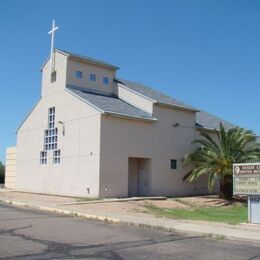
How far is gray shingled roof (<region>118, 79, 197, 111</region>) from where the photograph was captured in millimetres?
33091

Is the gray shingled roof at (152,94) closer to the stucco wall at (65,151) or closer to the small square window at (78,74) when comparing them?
the small square window at (78,74)

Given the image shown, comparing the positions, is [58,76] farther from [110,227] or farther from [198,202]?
[110,227]

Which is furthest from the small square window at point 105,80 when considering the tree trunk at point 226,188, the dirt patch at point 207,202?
the tree trunk at point 226,188

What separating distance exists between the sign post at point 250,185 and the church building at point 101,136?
41.3 ft

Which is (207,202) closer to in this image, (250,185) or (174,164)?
(174,164)

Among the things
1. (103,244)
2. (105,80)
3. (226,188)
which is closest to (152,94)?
(105,80)

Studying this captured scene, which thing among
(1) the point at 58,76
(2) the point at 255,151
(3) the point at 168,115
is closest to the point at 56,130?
(1) the point at 58,76

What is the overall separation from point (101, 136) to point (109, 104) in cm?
359

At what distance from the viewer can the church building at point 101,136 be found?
28.8 meters

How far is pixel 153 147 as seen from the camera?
3127cm

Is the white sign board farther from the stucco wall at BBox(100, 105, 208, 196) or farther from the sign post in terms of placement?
the stucco wall at BBox(100, 105, 208, 196)

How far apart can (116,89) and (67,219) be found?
62.8 feet

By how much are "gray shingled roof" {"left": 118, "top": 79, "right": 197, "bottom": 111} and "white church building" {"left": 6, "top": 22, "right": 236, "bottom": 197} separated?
0.18 meters

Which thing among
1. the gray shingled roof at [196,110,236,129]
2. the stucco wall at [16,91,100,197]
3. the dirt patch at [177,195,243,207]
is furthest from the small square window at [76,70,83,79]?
the dirt patch at [177,195,243,207]
